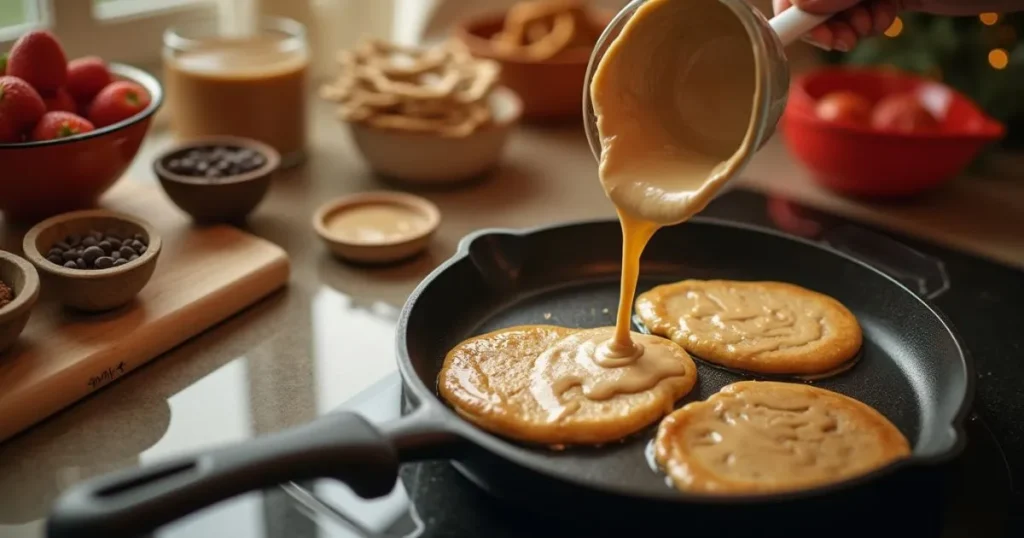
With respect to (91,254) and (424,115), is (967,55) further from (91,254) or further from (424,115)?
(91,254)

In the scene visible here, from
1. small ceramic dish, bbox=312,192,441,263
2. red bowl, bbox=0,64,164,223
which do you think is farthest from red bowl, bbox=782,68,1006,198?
red bowl, bbox=0,64,164,223

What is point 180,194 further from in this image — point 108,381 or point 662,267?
point 662,267

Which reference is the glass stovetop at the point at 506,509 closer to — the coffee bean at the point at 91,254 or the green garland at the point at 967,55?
the coffee bean at the point at 91,254

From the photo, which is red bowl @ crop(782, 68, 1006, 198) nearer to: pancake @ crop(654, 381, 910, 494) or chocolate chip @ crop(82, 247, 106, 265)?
pancake @ crop(654, 381, 910, 494)

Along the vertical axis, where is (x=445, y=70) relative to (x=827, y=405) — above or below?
above

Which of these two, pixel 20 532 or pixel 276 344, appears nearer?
pixel 20 532

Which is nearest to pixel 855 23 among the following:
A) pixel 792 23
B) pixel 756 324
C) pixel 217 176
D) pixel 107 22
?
pixel 792 23

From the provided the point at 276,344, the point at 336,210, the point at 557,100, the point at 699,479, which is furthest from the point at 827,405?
the point at 557,100
